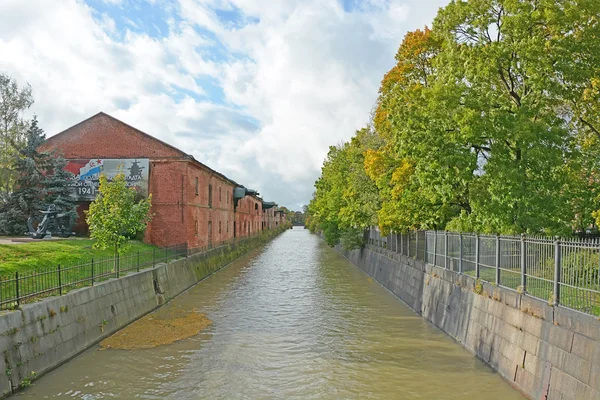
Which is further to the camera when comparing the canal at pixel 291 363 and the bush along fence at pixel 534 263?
the canal at pixel 291 363

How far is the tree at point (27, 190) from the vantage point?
27.0 meters

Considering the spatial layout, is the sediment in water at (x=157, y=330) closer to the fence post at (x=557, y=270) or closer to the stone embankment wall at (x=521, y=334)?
the stone embankment wall at (x=521, y=334)

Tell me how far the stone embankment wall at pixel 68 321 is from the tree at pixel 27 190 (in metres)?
11.0

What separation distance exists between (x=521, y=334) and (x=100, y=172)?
2609cm

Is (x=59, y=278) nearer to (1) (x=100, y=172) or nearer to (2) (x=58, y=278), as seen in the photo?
(2) (x=58, y=278)

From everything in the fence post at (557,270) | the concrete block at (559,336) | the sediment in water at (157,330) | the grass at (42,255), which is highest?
the fence post at (557,270)

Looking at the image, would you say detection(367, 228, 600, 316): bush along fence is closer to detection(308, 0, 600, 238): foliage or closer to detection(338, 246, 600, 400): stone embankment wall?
detection(338, 246, 600, 400): stone embankment wall

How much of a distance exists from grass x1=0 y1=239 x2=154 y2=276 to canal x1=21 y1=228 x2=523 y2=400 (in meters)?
4.00

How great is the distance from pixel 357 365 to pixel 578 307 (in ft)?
18.5

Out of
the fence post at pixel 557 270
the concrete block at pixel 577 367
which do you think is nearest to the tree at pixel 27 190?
the fence post at pixel 557 270

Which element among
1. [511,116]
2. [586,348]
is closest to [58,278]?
[586,348]

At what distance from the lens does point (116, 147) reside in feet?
97.5

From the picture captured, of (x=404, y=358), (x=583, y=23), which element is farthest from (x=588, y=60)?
(x=404, y=358)

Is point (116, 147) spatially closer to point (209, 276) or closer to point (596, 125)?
point (209, 276)
